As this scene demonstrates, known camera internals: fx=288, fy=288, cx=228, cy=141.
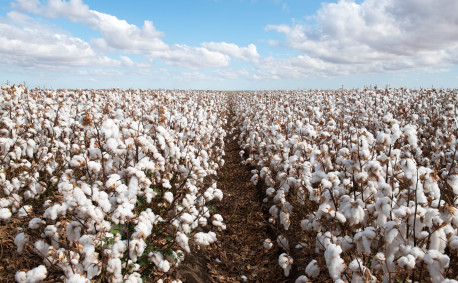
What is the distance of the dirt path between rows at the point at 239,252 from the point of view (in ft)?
16.6

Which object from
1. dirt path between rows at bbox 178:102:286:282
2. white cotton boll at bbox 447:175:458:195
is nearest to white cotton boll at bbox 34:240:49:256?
dirt path between rows at bbox 178:102:286:282

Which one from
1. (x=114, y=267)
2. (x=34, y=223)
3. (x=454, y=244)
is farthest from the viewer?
(x=34, y=223)

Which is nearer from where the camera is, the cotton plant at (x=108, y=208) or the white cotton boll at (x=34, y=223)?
the cotton plant at (x=108, y=208)

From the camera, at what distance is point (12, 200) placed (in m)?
4.52

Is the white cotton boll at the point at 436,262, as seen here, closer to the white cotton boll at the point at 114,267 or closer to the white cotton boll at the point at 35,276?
the white cotton boll at the point at 114,267

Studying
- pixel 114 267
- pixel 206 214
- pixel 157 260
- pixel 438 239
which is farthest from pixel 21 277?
pixel 438 239

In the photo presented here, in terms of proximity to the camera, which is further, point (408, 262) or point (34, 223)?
point (34, 223)

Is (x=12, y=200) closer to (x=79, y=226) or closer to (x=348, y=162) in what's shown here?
(x=79, y=226)

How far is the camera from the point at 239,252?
5.96 m

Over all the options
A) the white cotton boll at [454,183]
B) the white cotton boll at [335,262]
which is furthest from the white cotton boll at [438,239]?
the white cotton boll at [335,262]

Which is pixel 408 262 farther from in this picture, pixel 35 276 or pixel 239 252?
pixel 239 252

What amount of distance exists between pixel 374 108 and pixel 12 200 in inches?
526

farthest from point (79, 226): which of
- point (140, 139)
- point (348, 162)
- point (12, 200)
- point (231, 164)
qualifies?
point (231, 164)

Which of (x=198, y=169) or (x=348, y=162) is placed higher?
A: (x=348, y=162)
